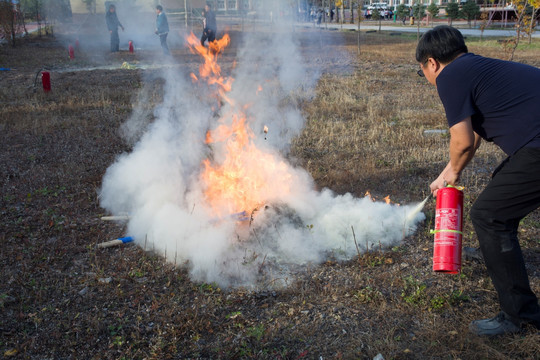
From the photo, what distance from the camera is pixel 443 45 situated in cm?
291

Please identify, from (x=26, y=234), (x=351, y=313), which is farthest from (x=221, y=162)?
(x=351, y=313)

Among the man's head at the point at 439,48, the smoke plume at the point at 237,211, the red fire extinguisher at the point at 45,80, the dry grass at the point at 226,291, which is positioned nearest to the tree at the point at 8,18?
the red fire extinguisher at the point at 45,80

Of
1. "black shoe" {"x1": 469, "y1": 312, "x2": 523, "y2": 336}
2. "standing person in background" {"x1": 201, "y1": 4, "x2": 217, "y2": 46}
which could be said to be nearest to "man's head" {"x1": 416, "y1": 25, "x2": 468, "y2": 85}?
"black shoe" {"x1": 469, "y1": 312, "x2": 523, "y2": 336}

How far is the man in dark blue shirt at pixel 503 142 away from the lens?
2.69 m

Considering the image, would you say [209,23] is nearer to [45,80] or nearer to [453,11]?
[45,80]

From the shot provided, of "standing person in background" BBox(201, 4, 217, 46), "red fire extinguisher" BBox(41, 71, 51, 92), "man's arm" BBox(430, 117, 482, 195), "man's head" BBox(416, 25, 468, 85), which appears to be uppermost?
"standing person in background" BBox(201, 4, 217, 46)

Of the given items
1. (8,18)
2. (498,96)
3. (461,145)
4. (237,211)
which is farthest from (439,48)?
(8,18)

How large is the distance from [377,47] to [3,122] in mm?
17644

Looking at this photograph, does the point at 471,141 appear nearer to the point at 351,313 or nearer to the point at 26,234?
the point at 351,313

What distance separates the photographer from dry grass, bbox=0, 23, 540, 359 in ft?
9.71

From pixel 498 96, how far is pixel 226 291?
2524mm

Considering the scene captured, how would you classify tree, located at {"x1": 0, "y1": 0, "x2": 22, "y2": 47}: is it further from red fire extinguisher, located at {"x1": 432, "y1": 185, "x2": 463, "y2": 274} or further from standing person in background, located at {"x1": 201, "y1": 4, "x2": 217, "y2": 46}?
red fire extinguisher, located at {"x1": 432, "y1": 185, "x2": 463, "y2": 274}

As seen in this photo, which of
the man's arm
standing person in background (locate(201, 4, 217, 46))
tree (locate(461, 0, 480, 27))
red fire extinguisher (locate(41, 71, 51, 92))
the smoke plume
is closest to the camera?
the man's arm

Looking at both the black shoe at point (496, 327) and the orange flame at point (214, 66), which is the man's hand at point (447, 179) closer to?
the black shoe at point (496, 327)
